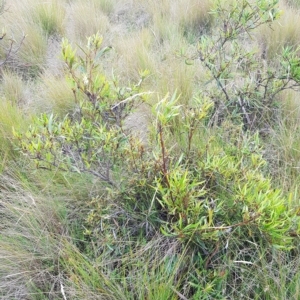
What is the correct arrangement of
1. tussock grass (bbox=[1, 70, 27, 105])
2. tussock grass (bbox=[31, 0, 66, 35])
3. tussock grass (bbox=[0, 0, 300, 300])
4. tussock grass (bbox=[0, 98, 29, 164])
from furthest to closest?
tussock grass (bbox=[31, 0, 66, 35]), tussock grass (bbox=[1, 70, 27, 105]), tussock grass (bbox=[0, 98, 29, 164]), tussock grass (bbox=[0, 0, 300, 300])

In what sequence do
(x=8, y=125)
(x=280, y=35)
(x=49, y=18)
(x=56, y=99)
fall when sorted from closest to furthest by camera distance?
(x=8, y=125) → (x=56, y=99) → (x=280, y=35) → (x=49, y=18)

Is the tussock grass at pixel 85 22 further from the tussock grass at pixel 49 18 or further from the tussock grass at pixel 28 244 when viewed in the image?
the tussock grass at pixel 28 244

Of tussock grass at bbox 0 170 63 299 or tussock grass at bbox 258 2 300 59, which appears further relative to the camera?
tussock grass at bbox 258 2 300 59

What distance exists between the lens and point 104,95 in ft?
4.32

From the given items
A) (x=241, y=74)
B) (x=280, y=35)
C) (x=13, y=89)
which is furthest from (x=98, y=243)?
(x=280, y=35)

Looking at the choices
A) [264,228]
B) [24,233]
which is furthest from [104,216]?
[264,228]

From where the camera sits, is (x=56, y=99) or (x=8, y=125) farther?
(x=56, y=99)

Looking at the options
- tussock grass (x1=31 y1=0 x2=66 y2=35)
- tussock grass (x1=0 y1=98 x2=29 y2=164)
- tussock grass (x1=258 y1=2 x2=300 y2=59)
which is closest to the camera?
tussock grass (x1=0 y1=98 x2=29 y2=164)

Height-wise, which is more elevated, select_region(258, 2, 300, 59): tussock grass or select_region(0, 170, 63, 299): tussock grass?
select_region(0, 170, 63, 299): tussock grass

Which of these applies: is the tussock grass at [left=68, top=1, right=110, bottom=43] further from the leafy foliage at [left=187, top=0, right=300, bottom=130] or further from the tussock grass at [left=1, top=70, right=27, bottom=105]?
the leafy foliage at [left=187, top=0, right=300, bottom=130]

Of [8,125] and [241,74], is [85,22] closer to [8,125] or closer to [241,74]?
[8,125]

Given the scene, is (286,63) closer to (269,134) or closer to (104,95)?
(269,134)

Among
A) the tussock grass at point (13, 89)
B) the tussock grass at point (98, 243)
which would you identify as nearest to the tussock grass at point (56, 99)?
the tussock grass at point (98, 243)

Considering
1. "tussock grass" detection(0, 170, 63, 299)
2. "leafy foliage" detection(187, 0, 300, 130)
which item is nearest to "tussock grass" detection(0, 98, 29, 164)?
"tussock grass" detection(0, 170, 63, 299)
